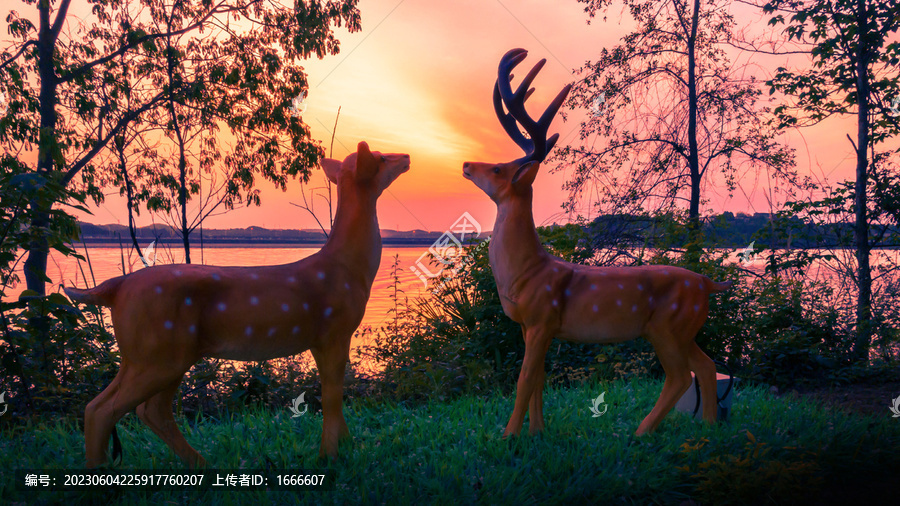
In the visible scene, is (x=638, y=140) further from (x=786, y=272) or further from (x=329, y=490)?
(x=329, y=490)

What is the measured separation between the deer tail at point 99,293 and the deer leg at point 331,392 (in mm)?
1065

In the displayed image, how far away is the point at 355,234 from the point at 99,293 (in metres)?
1.35

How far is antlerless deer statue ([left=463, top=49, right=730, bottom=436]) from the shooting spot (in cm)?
354

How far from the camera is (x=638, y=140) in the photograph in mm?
8867

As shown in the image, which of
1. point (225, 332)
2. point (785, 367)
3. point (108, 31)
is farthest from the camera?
point (108, 31)

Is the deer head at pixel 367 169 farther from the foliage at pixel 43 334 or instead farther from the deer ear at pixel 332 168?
the foliage at pixel 43 334

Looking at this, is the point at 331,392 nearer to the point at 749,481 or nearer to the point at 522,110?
the point at 522,110

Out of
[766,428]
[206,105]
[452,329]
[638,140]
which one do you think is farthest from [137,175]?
[766,428]

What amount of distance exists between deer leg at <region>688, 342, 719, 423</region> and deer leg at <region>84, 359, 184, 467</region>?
10.8ft

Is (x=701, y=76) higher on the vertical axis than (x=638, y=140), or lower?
higher

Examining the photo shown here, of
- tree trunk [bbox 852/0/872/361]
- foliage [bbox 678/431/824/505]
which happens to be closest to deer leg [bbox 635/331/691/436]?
foliage [bbox 678/431/824/505]

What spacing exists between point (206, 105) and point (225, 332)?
595cm

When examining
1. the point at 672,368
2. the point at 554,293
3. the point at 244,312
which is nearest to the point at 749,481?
the point at 672,368

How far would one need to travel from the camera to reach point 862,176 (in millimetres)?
7293
